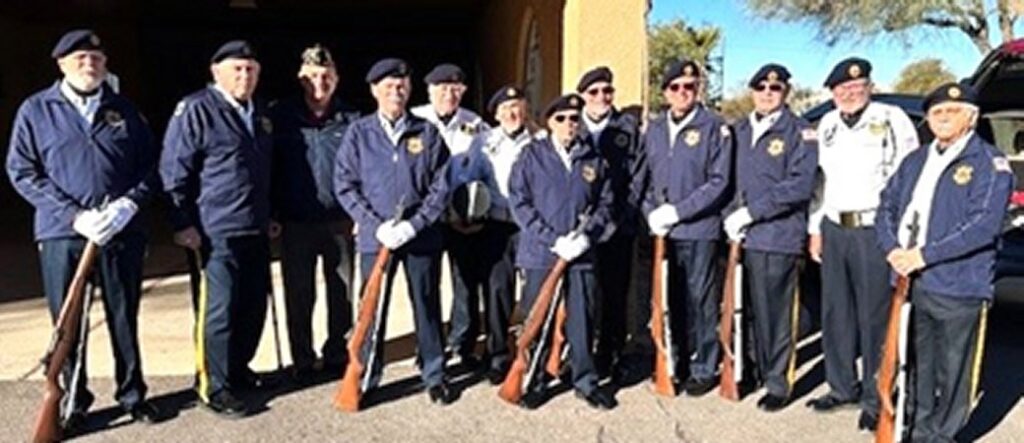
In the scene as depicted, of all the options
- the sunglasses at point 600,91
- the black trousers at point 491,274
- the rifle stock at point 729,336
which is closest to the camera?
the rifle stock at point 729,336

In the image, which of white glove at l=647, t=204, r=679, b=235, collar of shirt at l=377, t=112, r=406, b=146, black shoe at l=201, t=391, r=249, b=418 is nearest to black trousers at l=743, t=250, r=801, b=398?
white glove at l=647, t=204, r=679, b=235

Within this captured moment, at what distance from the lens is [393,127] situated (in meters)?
4.60

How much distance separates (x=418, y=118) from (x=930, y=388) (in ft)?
8.50

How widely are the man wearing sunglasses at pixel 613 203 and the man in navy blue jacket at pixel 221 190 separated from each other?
1.57 meters

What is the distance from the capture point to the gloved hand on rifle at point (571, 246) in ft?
Result: 14.6

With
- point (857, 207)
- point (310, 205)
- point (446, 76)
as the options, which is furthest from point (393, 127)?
point (857, 207)

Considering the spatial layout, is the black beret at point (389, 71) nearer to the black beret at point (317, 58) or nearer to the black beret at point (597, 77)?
the black beret at point (317, 58)

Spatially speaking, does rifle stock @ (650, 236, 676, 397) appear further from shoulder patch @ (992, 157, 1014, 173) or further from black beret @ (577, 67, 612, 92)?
shoulder patch @ (992, 157, 1014, 173)

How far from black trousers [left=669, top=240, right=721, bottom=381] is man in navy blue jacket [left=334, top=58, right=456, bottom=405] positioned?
47.4 inches

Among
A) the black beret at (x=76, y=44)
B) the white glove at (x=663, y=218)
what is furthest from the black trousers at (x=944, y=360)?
the black beret at (x=76, y=44)

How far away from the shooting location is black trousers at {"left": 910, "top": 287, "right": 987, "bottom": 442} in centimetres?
395

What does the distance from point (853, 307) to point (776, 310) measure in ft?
1.16

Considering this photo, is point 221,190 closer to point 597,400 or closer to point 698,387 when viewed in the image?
point 597,400

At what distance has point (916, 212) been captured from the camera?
4.02 m
